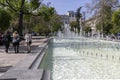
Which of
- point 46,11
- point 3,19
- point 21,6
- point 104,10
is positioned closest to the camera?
point 3,19

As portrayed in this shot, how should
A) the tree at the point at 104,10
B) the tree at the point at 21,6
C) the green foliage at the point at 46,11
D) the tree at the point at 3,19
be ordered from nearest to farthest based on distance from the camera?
1. the tree at the point at 3,19
2. the tree at the point at 21,6
3. the green foliage at the point at 46,11
4. the tree at the point at 104,10

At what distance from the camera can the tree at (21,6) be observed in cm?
5288

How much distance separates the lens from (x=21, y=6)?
53438 mm

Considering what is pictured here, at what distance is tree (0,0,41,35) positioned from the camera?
173 ft

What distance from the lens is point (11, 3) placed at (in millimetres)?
54812

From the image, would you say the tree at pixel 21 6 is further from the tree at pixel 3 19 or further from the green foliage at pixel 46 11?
the tree at pixel 3 19

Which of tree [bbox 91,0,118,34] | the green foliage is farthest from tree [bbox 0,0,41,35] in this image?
tree [bbox 91,0,118,34]

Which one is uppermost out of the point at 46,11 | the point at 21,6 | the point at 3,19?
the point at 21,6

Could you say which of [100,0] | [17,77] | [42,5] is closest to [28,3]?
[42,5]

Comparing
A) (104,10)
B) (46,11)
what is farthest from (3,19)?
(104,10)

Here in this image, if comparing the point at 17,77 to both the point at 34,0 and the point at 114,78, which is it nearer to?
the point at 114,78

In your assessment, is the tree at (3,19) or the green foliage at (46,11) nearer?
the tree at (3,19)

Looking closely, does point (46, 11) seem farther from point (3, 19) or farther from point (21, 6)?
point (3, 19)

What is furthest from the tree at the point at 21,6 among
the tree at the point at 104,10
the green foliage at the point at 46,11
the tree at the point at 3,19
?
the tree at the point at 104,10
